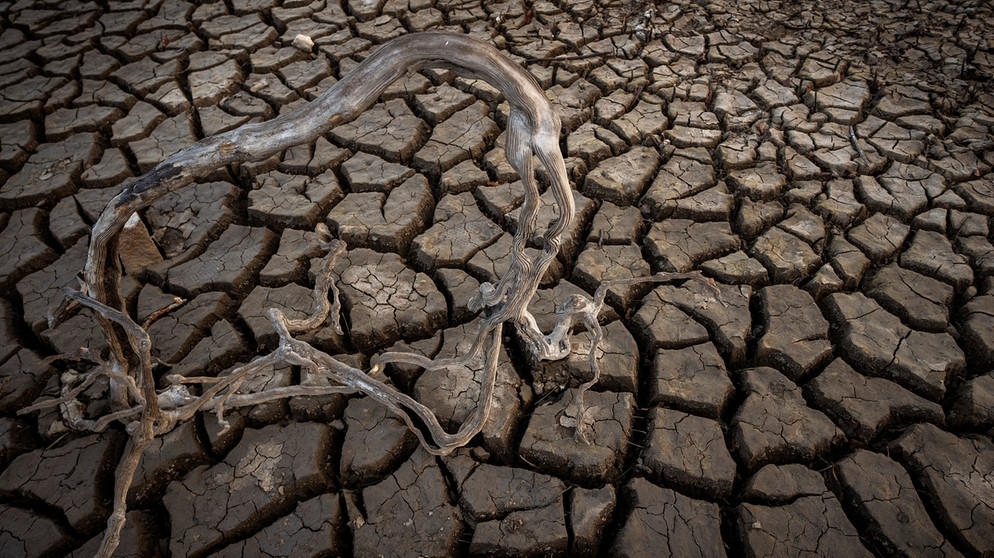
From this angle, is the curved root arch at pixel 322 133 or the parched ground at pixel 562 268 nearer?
the curved root arch at pixel 322 133

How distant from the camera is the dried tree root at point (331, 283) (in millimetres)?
1420

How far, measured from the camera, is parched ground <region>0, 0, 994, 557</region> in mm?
1817

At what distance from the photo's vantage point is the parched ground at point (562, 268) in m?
1.82

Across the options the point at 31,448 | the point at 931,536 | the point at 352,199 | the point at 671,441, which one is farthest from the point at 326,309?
the point at 931,536

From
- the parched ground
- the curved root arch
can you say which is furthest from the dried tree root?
the parched ground

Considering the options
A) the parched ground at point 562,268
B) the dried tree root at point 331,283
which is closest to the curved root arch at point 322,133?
the dried tree root at point 331,283

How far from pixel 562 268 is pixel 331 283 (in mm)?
933

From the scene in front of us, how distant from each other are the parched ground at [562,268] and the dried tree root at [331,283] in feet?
0.50

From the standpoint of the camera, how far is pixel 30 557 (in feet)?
5.65

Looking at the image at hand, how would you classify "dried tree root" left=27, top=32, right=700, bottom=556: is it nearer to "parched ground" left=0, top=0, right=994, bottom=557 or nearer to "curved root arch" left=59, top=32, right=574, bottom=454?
"curved root arch" left=59, top=32, right=574, bottom=454

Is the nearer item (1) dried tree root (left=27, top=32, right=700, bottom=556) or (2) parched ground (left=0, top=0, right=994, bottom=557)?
(1) dried tree root (left=27, top=32, right=700, bottom=556)

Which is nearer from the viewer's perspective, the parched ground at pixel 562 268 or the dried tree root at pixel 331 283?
the dried tree root at pixel 331 283

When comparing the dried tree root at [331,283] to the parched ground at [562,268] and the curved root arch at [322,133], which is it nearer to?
the curved root arch at [322,133]

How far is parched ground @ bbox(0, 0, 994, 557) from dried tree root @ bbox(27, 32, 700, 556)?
0.15 metres
